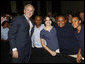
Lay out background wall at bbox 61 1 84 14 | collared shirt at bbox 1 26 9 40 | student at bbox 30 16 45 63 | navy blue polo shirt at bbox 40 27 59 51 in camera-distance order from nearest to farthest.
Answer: student at bbox 30 16 45 63 → navy blue polo shirt at bbox 40 27 59 51 → collared shirt at bbox 1 26 9 40 → background wall at bbox 61 1 84 14

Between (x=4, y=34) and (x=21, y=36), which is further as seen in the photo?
(x=4, y=34)

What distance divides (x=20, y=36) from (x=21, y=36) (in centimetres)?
1

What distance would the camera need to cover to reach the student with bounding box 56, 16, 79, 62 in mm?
3051

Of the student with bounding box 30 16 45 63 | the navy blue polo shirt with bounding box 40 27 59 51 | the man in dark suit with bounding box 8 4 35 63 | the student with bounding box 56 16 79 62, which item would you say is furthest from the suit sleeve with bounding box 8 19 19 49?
the student with bounding box 56 16 79 62

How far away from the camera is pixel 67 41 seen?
306 centimetres

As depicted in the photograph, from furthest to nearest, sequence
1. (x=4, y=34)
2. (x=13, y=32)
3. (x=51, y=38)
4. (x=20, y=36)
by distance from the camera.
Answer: (x=4, y=34) < (x=51, y=38) < (x=20, y=36) < (x=13, y=32)

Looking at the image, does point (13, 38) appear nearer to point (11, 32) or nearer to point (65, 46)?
point (11, 32)

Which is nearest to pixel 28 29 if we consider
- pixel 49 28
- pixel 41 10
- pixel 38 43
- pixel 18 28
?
pixel 18 28

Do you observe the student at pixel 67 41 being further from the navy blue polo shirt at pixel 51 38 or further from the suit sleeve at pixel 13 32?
the suit sleeve at pixel 13 32

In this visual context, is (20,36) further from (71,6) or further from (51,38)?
(71,6)

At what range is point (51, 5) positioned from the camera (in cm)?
1371

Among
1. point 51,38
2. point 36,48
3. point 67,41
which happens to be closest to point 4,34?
point 51,38

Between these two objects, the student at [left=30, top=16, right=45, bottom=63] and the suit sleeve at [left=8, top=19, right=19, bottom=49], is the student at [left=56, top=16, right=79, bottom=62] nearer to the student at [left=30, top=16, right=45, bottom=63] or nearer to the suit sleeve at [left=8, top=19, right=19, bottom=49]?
the student at [left=30, top=16, right=45, bottom=63]

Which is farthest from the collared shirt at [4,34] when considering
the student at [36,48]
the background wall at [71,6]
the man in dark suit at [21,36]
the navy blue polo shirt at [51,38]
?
the background wall at [71,6]
